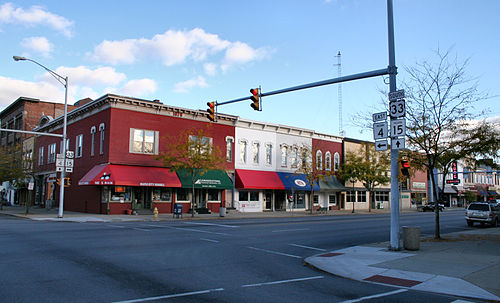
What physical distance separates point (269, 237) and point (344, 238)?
342 cm

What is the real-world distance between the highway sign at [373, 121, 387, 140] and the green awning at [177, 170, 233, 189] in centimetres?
2246

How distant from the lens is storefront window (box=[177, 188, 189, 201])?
35.2 m

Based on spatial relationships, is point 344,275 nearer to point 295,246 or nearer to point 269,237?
point 295,246

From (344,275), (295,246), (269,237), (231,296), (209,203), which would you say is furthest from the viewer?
(209,203)

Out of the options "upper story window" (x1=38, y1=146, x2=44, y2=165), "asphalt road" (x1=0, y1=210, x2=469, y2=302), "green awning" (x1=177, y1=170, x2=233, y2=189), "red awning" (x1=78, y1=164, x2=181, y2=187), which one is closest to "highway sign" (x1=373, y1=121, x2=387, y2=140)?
"asphalt road" (x1=0, y1=210, x2=469, y2=302)

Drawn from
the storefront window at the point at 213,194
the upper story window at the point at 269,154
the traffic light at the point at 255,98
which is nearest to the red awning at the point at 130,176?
the storefront window at the point at 213,194

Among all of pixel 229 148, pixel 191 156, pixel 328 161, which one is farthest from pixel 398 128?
pixel 328 161

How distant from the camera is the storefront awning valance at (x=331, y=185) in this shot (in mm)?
46638

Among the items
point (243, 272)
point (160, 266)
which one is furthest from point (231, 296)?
point (160, 266)

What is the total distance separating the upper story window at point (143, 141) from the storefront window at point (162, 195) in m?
3.25

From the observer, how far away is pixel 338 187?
159 feet

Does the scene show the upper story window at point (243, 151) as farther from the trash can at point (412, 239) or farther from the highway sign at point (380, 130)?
the trash can at point (412, 239)

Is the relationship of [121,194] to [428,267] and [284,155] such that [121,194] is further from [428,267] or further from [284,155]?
[428,267]

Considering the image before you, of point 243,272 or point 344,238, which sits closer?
point 243,272
